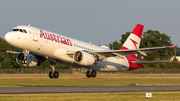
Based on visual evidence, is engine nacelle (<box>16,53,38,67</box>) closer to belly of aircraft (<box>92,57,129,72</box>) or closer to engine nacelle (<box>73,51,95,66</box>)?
engine nacelle (<box>73,51,95,66</box>)

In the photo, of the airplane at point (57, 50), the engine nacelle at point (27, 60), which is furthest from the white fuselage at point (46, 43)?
the engine nacelle at point (27, 60)

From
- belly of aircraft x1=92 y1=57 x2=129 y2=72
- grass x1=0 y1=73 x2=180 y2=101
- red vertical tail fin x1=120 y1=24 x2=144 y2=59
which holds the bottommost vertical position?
grass x1=0 y1=73 x2=180 y2=101

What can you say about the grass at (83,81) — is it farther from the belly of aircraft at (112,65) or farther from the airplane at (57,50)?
the airplane at (57,50)

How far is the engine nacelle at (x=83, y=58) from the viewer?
3703 cm

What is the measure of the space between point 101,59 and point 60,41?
271 inches

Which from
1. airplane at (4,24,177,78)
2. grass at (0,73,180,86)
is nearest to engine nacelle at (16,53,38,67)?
airplane at (4,24,177,78)

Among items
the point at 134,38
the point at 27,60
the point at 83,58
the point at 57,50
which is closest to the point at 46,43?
the point at 57,50

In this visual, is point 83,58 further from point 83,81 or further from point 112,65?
point 112,65

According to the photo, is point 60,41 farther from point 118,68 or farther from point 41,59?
point 118,68

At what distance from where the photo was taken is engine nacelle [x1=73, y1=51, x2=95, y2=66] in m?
37.0

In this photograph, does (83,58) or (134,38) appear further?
(134,38)

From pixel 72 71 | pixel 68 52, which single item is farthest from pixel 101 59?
pixel 72 71

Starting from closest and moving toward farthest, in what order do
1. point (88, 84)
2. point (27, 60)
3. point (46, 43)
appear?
point (88, 84) → point (46, 43) → point (27, 60)

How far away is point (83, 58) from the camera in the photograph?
37.0 m
